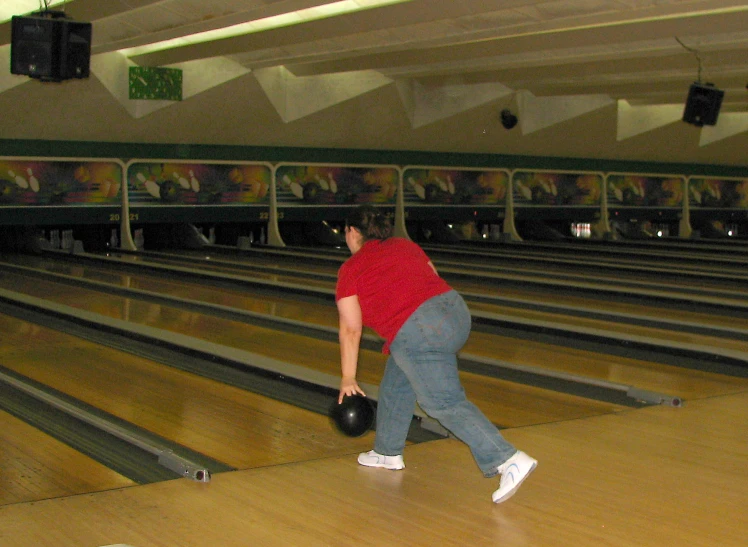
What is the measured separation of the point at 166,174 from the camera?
1116cm

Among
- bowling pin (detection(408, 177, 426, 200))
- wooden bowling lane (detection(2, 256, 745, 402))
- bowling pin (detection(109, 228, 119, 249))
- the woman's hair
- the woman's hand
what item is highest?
bowling pin (detection(408, 177, 426, 200))

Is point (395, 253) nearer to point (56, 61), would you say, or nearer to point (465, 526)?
point (465, 526)

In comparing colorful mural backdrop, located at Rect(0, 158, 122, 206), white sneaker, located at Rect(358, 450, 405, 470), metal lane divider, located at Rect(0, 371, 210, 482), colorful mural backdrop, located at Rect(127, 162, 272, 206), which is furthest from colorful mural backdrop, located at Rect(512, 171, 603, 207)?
white sneaker, located at Rect(358, 450, 405, 470)

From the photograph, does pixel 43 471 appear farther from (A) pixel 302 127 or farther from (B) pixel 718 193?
(B) pixel 718 193

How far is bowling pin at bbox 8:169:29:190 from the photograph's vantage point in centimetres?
1006

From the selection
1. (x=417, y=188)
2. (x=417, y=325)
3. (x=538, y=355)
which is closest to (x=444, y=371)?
(x=417, y=325)

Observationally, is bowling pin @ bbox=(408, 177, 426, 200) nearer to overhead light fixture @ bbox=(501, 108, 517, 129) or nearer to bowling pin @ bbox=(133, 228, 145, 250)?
overhead light fixture @ bbox=(501, 108, 517, 129)

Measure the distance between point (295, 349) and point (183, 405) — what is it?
1399mm

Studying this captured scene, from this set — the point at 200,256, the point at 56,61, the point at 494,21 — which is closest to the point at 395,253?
the point at 56,61

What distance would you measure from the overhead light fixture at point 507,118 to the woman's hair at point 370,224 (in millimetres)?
10194

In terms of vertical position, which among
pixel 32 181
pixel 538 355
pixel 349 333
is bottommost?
pixel 538 355

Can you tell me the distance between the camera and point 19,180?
33.3 feet

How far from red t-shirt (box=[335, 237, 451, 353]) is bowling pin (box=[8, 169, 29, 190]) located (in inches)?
319

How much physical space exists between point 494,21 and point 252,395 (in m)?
4.13
